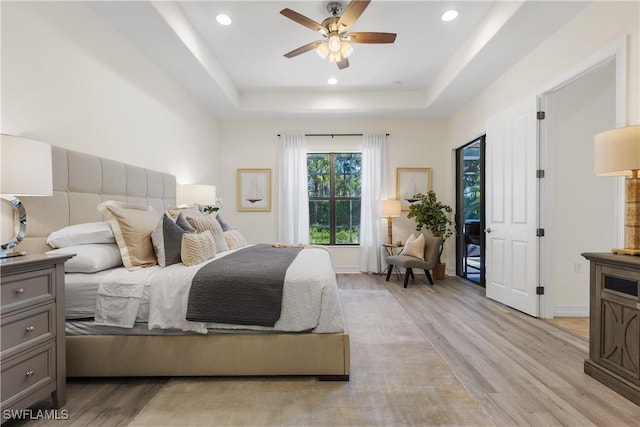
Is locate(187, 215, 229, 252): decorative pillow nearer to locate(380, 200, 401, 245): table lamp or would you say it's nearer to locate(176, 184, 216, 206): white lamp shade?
locate(176, 184, 216, 206): white lamp shade

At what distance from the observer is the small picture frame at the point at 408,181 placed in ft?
18.5

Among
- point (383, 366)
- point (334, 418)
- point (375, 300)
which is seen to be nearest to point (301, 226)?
point (375, 300)

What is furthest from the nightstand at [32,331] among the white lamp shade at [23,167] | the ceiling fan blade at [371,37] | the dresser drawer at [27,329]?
the ceiling fan blade at [371,37]

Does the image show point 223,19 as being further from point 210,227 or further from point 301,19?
point 210,227

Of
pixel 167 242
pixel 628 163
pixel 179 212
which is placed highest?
pixel 628 163

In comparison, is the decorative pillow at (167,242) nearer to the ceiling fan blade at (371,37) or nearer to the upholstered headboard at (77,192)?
the upholstered headboard at (77,192)

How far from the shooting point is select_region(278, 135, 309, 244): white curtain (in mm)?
5602

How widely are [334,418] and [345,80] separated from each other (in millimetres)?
4269

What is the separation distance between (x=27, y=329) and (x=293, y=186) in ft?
14.2

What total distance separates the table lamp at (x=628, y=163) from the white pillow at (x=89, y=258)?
3191 millimetres

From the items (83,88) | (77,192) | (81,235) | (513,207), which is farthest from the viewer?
(513,207)

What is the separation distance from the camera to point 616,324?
1.90 metres

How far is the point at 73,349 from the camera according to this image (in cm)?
194

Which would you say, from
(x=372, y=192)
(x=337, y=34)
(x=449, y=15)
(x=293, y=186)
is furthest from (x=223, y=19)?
(x=372, y=192)
